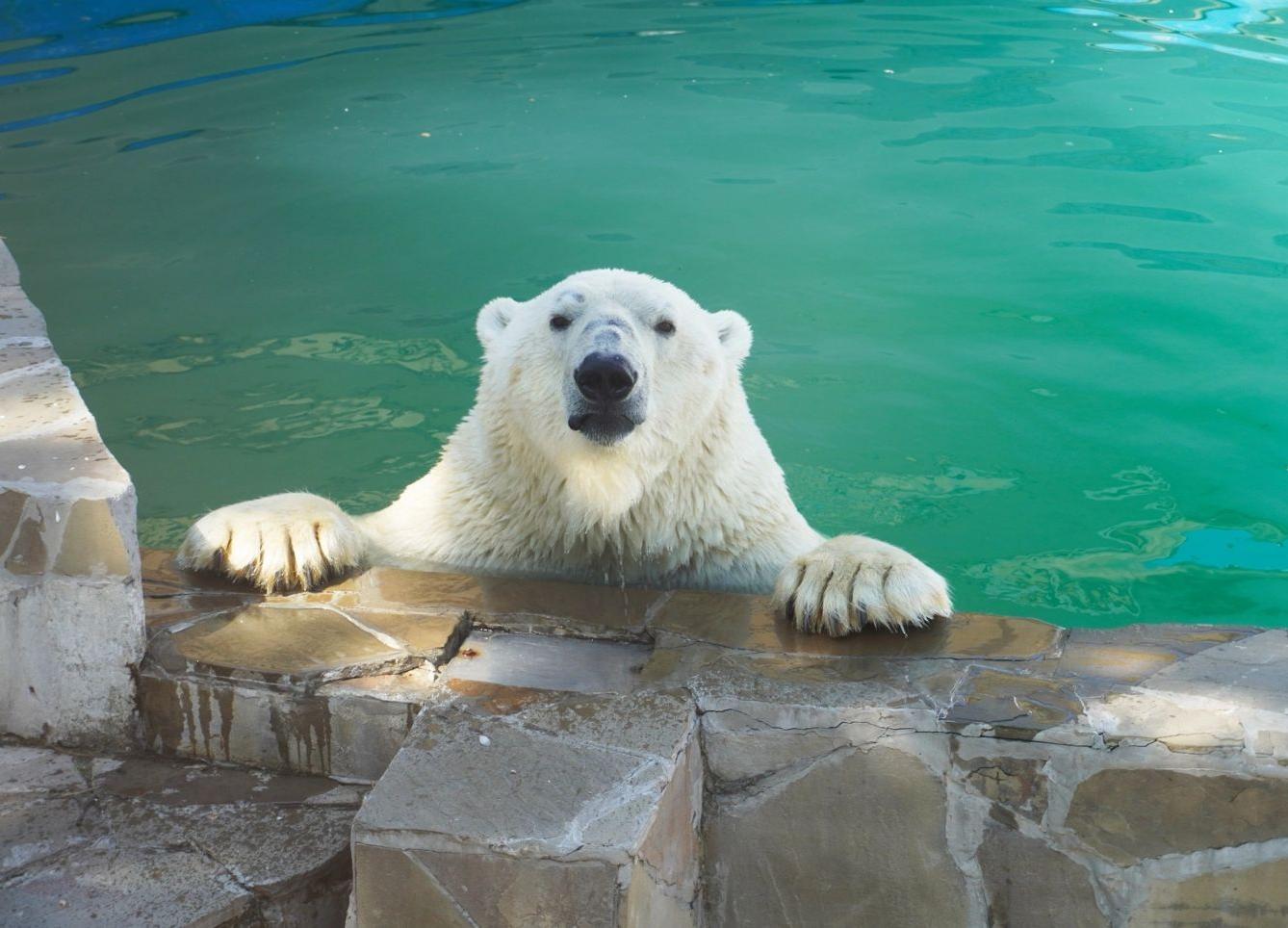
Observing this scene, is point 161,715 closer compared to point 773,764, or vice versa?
point 773,764

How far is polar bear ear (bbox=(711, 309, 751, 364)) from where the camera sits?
3.81 m

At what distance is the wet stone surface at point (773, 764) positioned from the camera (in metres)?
2.29

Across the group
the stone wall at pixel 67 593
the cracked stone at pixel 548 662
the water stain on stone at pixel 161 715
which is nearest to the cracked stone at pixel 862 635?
the cracked stone at pixel 548 662

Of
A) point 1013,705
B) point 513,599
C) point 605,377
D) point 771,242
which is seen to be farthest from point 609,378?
point 771,242

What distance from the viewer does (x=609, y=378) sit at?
10.4 ft

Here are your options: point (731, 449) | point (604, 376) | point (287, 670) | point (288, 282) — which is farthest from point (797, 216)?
point (287, 670)

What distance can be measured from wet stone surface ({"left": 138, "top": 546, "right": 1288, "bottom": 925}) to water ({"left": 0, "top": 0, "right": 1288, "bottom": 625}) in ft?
7.65

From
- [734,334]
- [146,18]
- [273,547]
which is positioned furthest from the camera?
[146,18]

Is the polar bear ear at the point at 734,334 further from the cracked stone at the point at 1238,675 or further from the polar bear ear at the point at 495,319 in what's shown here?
the cracked stone at the point at 1238,675

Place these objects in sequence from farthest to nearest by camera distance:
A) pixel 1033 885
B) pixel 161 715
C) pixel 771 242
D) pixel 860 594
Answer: pixel 771 242 < pixel 860 594 < pixel 161 715 < pixel 1033 885

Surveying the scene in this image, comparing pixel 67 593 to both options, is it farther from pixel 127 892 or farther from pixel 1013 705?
pixel 1013 705

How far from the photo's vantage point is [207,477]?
565 centimetres

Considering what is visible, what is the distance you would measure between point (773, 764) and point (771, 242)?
5.62 m

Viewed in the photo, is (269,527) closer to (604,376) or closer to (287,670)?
(287,670)
